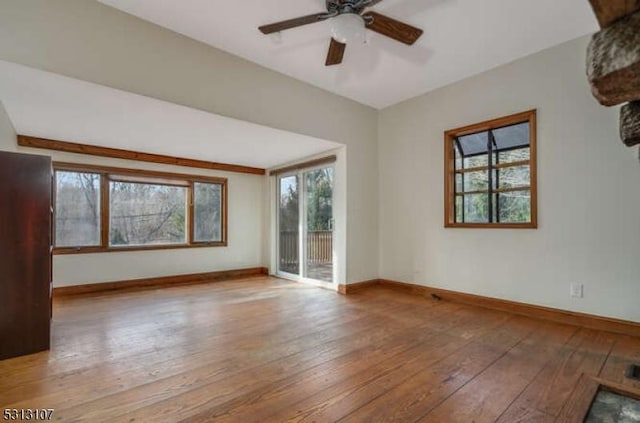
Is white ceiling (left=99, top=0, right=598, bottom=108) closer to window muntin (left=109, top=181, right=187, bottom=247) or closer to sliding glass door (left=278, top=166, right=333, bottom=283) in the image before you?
sliding glass door (left=278, top=166, right=333, bottom=283)

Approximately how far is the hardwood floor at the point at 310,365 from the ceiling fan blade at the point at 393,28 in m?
2.58

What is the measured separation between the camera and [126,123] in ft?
11.4

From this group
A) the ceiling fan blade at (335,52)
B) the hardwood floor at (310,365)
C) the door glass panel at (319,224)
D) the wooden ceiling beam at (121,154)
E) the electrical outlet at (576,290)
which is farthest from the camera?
the door glass panel at (319,224)

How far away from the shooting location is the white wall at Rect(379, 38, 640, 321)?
2732mm

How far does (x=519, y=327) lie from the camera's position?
2883 millimetres

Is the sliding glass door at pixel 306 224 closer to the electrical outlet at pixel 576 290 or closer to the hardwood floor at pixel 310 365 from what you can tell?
the hardwood floor at pixel 310 365

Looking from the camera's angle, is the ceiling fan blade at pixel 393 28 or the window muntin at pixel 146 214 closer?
the ceiling fan blade at pixel 393 28

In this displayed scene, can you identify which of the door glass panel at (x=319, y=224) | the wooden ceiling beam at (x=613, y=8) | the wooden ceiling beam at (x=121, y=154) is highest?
the wooden ceiling beam at (x=121, y=154)

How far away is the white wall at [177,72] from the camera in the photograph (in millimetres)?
2305

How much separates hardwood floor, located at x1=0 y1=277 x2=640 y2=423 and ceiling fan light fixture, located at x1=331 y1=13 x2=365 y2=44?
2.46 m

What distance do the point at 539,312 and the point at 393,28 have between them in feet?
10.2

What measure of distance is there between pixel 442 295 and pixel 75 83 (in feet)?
14.6

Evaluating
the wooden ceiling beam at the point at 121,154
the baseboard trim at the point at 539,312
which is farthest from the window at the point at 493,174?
the wooden ceiling beam at the point at 121,154

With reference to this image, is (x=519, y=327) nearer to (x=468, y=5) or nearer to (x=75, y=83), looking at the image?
(x=468, y=5)
